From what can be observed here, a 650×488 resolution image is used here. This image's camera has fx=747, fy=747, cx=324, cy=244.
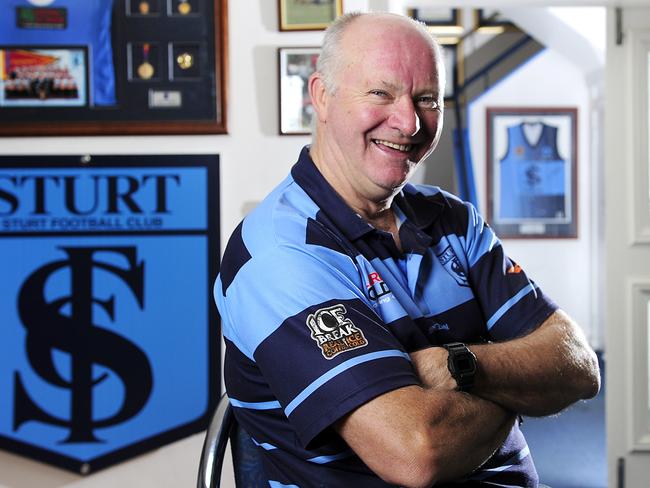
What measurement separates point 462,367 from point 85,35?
1779 millimetres

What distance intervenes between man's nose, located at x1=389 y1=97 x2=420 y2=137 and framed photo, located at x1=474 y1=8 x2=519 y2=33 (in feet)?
18.0

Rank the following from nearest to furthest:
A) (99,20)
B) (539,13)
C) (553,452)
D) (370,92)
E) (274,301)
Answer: (274,301), (370,92), (99,20), (553,452), (539,13)

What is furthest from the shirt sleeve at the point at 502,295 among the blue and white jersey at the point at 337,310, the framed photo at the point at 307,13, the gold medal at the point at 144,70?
the gold medal at the point at 144,70

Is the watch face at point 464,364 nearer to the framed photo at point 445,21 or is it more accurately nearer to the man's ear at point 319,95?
the man's ear at point 319,95

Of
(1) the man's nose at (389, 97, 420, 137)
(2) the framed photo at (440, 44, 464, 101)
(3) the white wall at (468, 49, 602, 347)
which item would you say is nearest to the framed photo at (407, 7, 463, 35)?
(2) the framed photo at (440, 44, 464, 101)

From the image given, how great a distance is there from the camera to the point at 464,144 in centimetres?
637

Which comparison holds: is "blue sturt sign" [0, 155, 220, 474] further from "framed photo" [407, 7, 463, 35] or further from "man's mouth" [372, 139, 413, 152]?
"framed photo" [407, 7, 463, 35]

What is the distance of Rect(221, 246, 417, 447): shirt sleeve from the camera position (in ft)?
3.54

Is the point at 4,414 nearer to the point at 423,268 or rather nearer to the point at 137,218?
the point at 137,218

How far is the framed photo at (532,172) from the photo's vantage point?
253 inches

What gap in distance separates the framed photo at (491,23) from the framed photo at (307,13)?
4.42m

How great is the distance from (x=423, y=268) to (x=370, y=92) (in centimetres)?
34

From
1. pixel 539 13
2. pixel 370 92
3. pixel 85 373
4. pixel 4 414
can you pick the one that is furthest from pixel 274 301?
pixel 539 13

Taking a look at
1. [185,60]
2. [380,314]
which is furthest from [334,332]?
[185,60]
